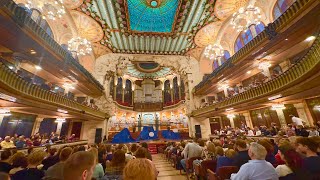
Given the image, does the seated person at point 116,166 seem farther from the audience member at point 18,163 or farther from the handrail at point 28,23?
the handrail at point 28,23

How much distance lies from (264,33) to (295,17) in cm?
166

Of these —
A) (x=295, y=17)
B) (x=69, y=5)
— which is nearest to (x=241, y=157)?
(x=295, y=17)

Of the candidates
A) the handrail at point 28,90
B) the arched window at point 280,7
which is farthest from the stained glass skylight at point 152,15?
the handrail at point 28,90

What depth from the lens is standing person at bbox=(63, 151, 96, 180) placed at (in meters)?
1.33

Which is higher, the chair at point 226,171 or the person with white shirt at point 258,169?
the person with white shirt at point 258,169

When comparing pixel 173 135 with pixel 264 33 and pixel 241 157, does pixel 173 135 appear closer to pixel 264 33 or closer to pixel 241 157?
pixel 264 33

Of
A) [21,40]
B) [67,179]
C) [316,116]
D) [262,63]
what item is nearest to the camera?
[67,179]

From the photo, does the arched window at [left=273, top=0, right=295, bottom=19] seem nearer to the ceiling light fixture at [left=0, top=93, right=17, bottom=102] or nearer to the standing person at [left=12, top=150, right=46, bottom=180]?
the standing person at [left=12, top=150, right=46, bottom=180]

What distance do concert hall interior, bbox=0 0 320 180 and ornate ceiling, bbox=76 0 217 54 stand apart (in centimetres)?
10

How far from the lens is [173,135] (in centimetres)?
1562

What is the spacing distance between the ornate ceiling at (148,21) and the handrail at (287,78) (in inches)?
287

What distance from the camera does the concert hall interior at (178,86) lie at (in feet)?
8.74

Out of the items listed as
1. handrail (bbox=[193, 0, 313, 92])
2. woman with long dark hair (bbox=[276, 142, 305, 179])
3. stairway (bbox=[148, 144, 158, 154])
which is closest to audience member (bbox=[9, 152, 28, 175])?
woman with long dark hair (bbox=[276, 142, 305, 179])

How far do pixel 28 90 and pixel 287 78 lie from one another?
1189 centimetres
